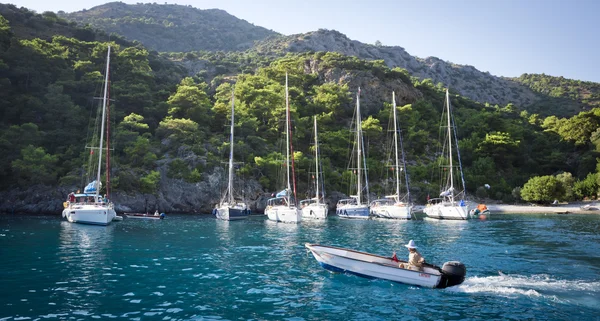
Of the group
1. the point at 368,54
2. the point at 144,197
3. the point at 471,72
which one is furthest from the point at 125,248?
the point at 471,72

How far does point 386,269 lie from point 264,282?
207 inches

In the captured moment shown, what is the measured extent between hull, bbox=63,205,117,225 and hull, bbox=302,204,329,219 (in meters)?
24.0

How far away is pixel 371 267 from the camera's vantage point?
16688 mm

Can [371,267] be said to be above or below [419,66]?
below

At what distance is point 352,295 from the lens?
49.0ft

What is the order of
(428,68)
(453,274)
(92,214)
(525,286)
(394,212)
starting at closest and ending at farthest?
(453,274) → (525,286) → (92,214) → (394,212) → (428,68)

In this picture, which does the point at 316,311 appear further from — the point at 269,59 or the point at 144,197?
the point at 269,59

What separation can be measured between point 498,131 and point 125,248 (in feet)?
279

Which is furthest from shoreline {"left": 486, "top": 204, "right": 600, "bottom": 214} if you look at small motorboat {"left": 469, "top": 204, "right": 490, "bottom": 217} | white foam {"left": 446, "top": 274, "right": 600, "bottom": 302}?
white foam {"left": 446, "top": 274, "right": 600, "bottom": 302}

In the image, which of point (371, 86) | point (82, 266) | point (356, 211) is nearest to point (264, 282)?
point (82, 266)

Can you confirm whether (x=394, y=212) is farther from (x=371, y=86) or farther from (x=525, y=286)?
(x=371, y=86)

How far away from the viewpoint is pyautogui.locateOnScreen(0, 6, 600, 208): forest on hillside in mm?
60031

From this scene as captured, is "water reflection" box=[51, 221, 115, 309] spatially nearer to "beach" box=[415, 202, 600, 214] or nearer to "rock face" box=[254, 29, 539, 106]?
"beach" box=[415, 202, 600, 214]

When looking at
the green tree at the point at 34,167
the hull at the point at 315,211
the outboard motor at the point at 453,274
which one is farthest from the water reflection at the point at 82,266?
the hull at the point at 315,211
